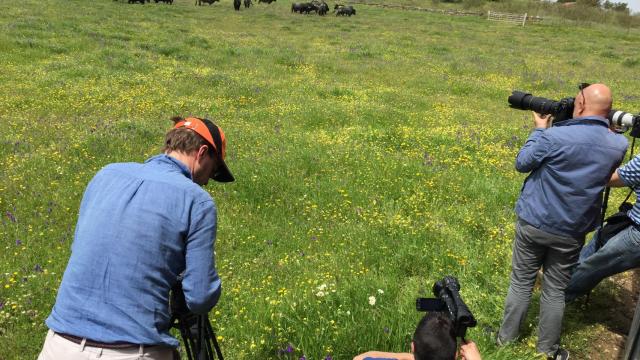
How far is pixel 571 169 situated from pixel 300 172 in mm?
5288

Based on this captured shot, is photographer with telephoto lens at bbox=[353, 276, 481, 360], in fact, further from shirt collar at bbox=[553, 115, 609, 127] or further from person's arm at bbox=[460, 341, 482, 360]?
shirt collar at bbox=[553, 115, 609, 127]

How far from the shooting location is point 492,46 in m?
33.6

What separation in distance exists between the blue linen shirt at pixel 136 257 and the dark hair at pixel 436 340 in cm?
127

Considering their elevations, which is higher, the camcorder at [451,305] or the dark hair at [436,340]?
the camcorder at [451,305]

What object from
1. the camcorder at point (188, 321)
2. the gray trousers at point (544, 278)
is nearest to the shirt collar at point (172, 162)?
the camcorder at point (188, 321)

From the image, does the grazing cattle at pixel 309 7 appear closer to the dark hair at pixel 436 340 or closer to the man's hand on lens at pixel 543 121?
the man's hand on lens at pixel 543 121

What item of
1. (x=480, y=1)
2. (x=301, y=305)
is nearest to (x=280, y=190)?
(x=301, y=305)

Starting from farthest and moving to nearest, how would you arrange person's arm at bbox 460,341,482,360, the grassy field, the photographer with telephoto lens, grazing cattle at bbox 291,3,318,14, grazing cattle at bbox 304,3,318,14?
1. grazing cattle at bbox 304,3,318,14
2. grazing cattle at bbox 291,3,318,14
3. the grassy field
4. person's arm at bbox 460,341,482,360
5. the photographer with telephoto lens

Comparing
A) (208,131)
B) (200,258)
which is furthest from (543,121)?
(200,258)

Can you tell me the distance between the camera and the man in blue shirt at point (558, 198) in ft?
14.0

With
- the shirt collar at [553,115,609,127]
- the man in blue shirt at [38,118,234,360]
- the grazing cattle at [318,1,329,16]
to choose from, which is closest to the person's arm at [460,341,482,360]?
the man in blue shirt at [38,118,234,360]

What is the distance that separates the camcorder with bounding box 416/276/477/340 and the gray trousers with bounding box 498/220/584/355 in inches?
80.9

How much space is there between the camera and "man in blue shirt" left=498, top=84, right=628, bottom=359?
14.0ft

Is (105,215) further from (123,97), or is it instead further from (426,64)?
(426,64)
